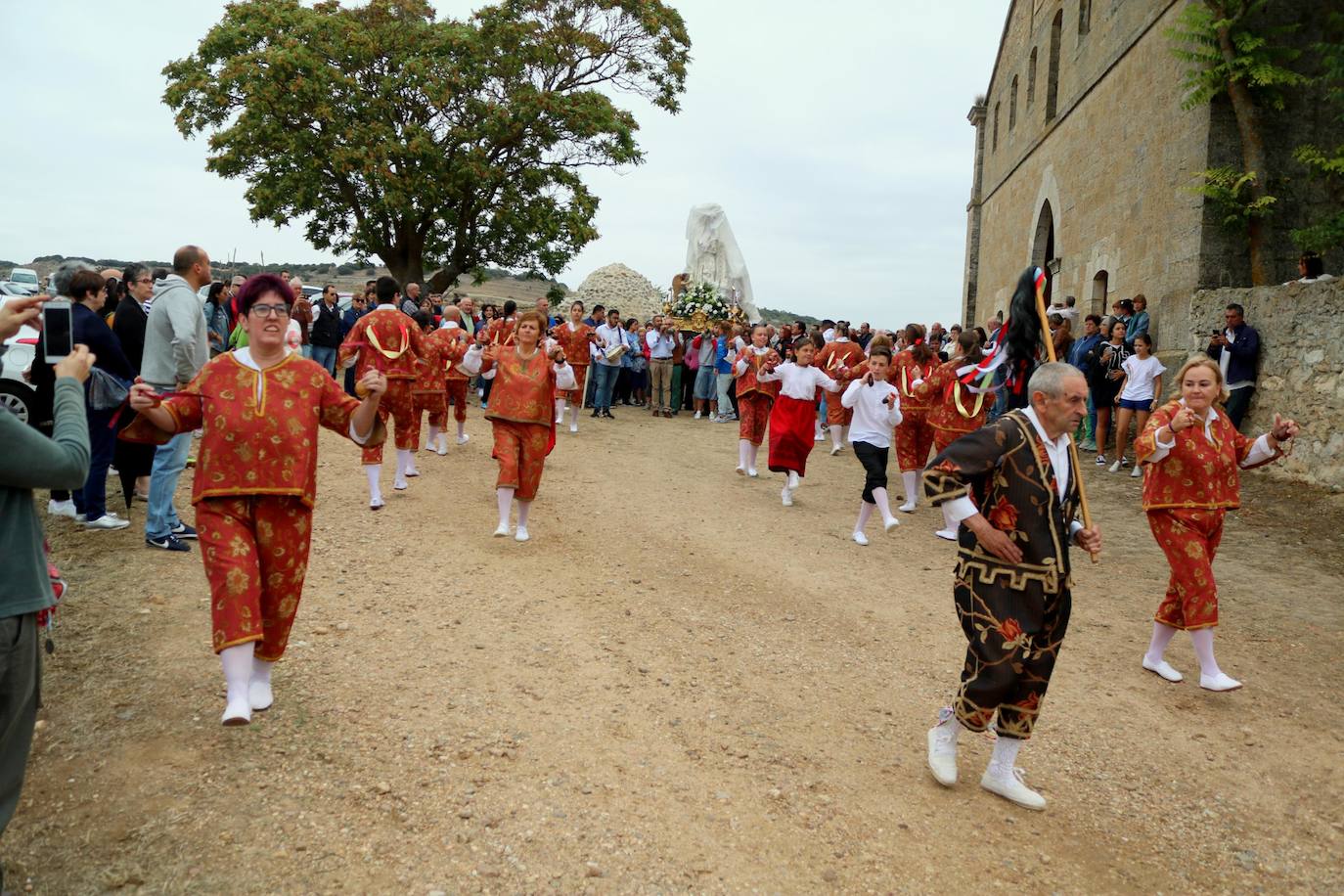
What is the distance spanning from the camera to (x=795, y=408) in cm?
979

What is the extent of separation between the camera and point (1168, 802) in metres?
4.06

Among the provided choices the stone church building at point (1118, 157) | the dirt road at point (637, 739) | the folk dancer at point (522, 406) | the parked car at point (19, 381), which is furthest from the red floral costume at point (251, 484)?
the stone church building at point (1118, 157)

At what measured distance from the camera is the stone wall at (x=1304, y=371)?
9836 millimetres

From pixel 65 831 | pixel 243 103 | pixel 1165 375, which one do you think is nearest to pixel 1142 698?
pixel 65 831

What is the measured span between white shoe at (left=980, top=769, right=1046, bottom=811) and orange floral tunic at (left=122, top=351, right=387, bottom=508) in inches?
125

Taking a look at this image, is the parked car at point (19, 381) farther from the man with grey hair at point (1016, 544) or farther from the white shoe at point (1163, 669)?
the white shoe at point (1163, 669)

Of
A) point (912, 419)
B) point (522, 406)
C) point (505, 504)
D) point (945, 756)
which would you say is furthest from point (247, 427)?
point (912, 419)

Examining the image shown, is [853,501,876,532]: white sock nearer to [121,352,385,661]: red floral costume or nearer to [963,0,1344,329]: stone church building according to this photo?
[121,352,385,661]: red floral costume

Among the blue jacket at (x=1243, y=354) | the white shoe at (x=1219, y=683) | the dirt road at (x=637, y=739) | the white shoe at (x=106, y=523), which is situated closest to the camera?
the dirt road at (x=637, y=739)

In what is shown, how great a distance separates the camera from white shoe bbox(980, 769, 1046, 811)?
12.8 feet

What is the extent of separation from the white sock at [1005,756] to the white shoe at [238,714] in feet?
10.2

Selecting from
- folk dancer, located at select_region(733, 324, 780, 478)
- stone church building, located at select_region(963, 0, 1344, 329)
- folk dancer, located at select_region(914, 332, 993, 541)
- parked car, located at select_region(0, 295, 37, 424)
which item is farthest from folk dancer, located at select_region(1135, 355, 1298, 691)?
stone church building, located at select_region(963, 0, 1344, 329)

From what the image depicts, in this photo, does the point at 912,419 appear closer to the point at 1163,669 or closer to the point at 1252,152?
the point at 1163,669

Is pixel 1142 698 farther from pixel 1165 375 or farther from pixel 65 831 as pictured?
pixel 1165 375
